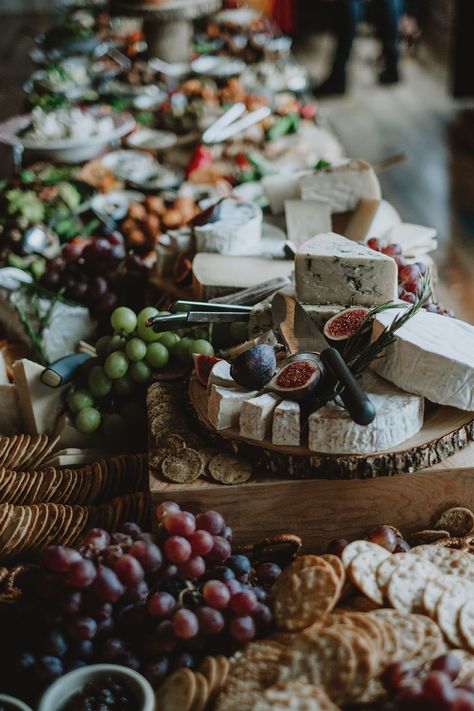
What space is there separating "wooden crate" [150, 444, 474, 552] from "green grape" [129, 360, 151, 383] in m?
0.32

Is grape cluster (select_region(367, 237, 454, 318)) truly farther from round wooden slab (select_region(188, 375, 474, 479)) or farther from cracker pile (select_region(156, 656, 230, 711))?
cracker pile (select_region(156, 656, 230, 711))

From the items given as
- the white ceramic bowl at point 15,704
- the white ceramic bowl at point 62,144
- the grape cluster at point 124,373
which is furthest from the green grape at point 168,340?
the white ceramic bowl at point 62,144

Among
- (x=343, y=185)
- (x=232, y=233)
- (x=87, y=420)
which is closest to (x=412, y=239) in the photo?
(x=343, y=185)

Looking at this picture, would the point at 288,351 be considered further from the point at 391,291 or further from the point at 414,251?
the point at 414,251

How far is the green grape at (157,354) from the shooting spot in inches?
63.9

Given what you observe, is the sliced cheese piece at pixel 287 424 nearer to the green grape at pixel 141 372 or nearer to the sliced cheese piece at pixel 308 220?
the green grape at pixel 141 372

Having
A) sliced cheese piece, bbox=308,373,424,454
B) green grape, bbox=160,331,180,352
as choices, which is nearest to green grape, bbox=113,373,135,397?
green grape, bbox=160,331,180,352

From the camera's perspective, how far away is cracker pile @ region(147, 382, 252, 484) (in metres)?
1.34

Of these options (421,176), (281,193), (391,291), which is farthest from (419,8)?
(391,291)

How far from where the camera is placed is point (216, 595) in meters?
1.11

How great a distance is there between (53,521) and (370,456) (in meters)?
0.55

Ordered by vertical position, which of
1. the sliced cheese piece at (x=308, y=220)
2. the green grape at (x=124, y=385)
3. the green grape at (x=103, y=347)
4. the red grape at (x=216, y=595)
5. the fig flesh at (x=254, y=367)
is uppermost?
the fig flesh at (x=254, y=367)

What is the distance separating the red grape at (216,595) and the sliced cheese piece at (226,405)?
1.04 ft

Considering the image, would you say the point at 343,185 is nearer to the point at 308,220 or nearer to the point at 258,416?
the point at 308,220
